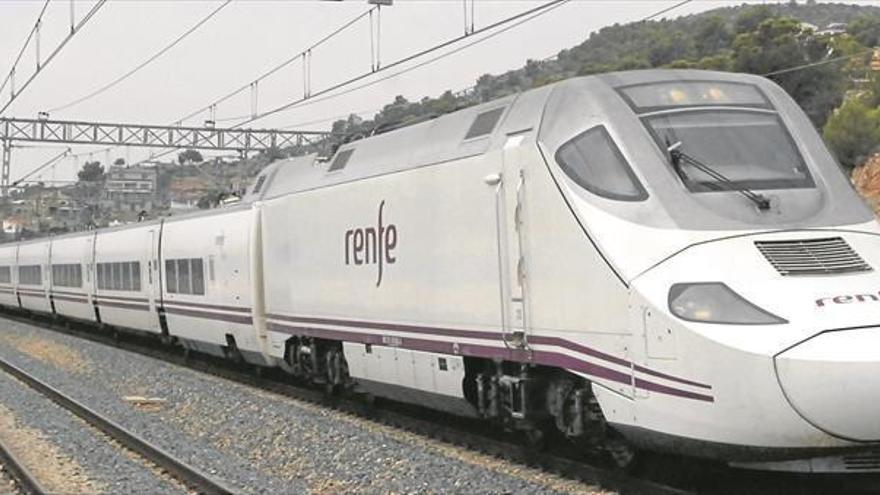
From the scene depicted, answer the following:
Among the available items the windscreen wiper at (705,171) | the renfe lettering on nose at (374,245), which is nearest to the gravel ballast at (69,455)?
the renfe lettering on nose at (374,245)

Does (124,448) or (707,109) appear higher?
(707,109)

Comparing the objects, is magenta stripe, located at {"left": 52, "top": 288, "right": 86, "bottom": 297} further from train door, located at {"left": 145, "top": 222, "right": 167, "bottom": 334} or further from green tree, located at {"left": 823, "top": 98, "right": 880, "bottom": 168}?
green tree, located at {"left": 823, "top": 98, "right": 880, "bottom": 168}

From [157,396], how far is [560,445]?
8811mm

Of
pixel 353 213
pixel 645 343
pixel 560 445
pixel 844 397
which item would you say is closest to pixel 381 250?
pixel 353 213

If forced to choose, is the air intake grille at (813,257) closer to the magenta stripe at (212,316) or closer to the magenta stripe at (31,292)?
the magenta stripe at (212,316)

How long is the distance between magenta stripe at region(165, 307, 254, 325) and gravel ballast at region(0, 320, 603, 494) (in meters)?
1.08

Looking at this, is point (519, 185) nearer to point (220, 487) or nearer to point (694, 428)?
point (694, 428)

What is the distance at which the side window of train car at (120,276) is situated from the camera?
23.9 metres

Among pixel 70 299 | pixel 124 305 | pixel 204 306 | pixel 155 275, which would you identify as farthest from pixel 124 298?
pixel 70 299

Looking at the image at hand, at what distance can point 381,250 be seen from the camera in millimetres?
11195

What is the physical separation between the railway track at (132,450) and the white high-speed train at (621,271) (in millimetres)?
2394

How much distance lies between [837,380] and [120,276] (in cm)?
2199

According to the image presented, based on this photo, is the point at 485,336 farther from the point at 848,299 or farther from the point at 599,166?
the point at 848,299

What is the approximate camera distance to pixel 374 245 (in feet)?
37.2
